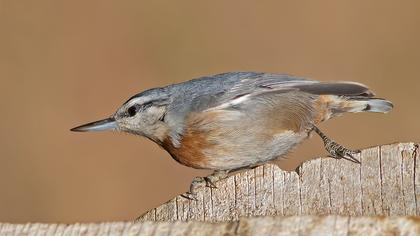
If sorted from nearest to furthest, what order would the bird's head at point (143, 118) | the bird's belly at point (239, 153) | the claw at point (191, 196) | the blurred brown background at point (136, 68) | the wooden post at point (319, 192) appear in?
1. the wooden post at point (319, 192)
2. the claw at point (191, 196)
3. the bird's belly at point (239, 153)
4. the bird's head at point (143, 118)
5. the blurred brown background at point (136, 68)

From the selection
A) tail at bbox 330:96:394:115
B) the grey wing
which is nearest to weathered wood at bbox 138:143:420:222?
the grey wing

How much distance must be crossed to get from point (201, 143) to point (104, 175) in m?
4.68

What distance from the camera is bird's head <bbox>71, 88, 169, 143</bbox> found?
6316 mm

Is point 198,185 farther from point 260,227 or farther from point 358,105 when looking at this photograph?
point 358,105

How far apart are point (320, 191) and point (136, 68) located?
7.65m

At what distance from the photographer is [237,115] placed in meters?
6.08

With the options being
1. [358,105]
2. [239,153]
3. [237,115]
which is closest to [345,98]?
[358,105]

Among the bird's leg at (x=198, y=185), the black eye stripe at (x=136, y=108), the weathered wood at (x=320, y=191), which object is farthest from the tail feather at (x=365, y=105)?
the weathered wood at (x=320, y=191)

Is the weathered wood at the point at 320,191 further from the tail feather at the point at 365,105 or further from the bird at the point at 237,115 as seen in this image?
the tail feather at the point at 365,105

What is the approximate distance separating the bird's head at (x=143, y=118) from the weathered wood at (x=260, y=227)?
109 inches

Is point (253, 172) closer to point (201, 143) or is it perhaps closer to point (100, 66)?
point (201, 143)

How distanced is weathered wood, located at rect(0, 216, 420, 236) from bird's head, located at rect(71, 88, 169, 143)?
109 inches

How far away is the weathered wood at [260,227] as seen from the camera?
333cm

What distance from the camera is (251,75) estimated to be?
20.9 ft
